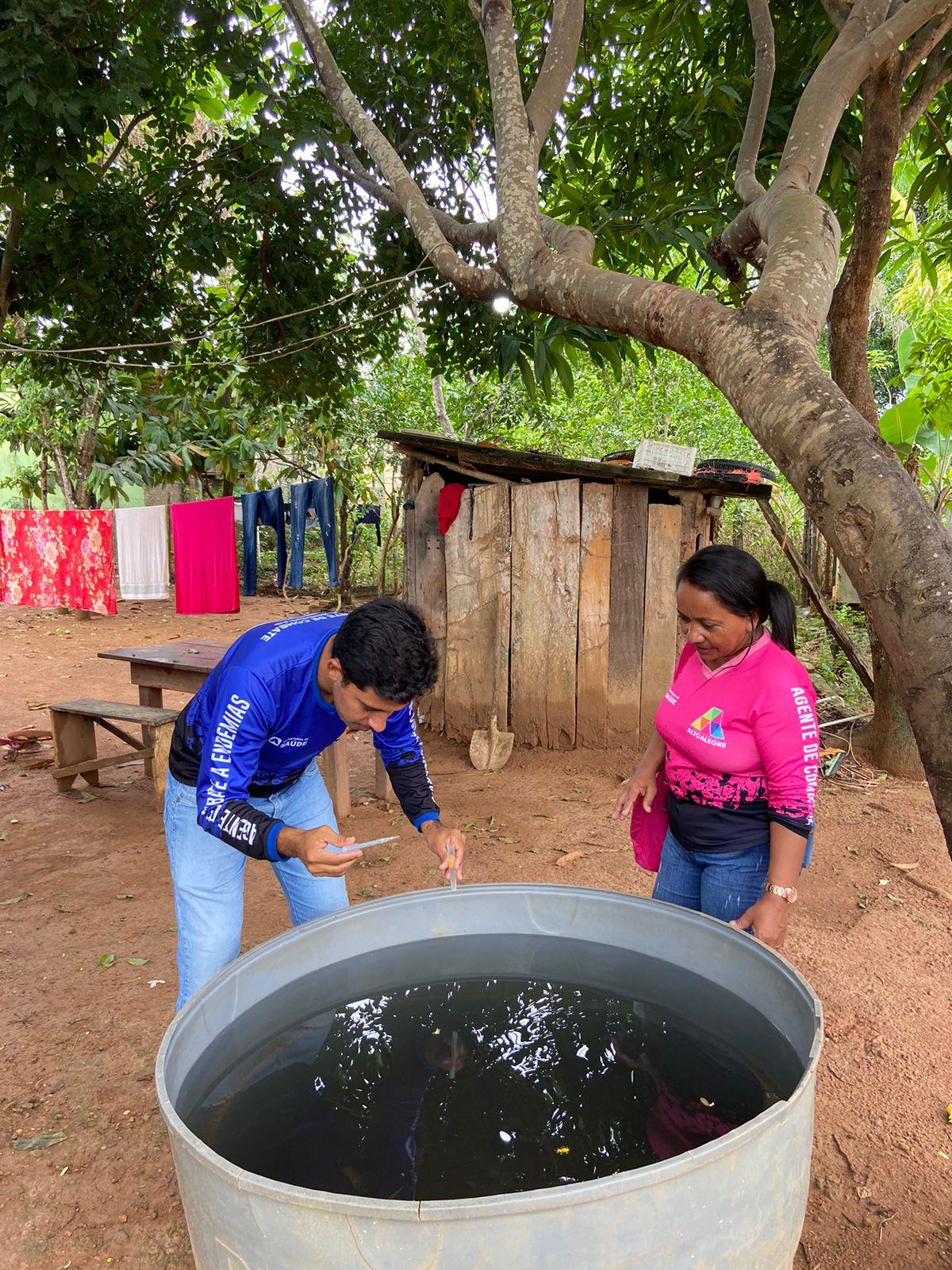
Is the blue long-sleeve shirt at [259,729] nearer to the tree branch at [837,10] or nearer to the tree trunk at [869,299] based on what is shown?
the tree trunk at [869,299]

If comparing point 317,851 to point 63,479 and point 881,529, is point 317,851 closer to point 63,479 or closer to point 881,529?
point 881,529

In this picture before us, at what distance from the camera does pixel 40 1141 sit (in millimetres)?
2117

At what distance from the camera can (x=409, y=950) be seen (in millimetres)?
1822

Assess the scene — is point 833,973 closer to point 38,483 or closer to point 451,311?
point 451,311

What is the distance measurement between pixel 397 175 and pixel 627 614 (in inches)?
108

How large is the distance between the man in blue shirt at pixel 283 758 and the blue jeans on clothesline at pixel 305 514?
5.33 meters

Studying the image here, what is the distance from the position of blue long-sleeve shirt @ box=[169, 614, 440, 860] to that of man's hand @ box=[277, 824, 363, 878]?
28 mm

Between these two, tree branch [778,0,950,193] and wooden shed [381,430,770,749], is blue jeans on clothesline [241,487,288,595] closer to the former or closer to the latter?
wooden shed [381,430,770,749]

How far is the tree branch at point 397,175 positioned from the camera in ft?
8.84

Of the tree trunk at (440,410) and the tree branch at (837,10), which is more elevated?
the tree branch at (837,10)

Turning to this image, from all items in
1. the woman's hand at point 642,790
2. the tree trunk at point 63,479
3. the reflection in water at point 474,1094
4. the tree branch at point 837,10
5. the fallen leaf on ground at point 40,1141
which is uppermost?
the tree branch at point 837,10

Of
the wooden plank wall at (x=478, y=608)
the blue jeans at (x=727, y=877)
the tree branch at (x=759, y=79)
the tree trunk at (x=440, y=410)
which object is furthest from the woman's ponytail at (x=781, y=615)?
the tree trunk at (x=440, y=410)

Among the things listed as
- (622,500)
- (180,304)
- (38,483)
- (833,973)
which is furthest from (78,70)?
(38,483)

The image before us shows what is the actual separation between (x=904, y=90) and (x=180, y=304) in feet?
13.5
